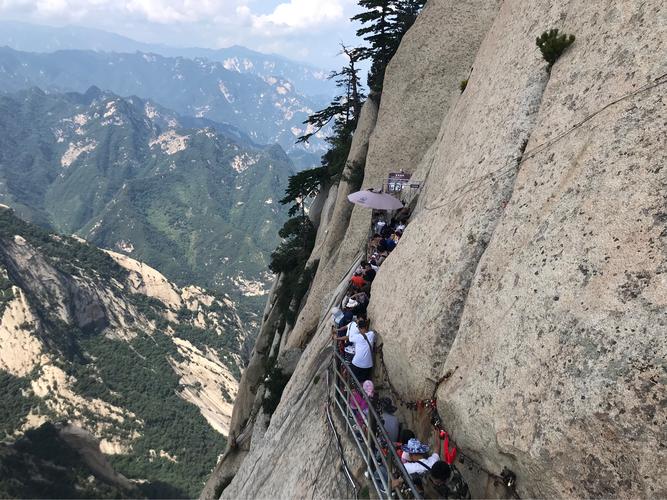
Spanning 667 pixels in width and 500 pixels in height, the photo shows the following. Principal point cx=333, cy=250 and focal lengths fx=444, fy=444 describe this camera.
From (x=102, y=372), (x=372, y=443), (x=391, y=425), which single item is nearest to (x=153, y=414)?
(x=102, y=372)

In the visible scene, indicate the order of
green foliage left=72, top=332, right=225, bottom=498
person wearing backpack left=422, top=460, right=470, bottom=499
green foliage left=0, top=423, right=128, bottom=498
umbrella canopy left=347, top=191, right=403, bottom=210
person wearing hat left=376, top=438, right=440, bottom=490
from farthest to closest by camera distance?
1. green foliage left=72, top=332, right=225, bottom=498
2. green foliage left=0, top=423, right=128, bottom=498
3. umbrella canopy left=347, top=191, right=403, bottom=210
4. person wearing hat left=376, top=438, right=440, bottom=490
5. person wearing backpack left=422, top=460, right=470, bottom=499

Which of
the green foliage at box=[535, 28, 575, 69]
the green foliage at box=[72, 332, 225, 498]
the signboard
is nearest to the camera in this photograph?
the green foliage at box=[535, 28, 575, 69]

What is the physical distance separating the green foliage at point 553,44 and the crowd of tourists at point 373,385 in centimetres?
851

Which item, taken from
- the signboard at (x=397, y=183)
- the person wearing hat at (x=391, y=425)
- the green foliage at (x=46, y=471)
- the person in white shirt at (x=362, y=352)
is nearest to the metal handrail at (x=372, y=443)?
the person wearing hat at (x=391, y=425)

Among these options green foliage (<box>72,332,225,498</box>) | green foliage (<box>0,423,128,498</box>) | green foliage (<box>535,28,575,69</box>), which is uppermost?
green foliage (<box>535,28,575,69</box>)

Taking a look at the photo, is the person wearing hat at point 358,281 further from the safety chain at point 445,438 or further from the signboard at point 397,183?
the signboard at point 397,183

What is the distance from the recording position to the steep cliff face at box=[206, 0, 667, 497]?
20.7ft

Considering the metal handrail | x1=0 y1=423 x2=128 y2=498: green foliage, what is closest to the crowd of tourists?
the metal handrail

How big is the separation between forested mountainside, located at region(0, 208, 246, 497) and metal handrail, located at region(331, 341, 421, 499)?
3545 inches

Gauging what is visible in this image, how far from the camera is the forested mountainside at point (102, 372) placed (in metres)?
114

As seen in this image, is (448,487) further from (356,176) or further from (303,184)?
(303,184)

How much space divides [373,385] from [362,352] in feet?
3.08

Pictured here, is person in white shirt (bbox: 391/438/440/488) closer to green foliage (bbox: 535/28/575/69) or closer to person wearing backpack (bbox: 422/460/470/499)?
person wearing backpack (bbox: 422/460/470/499)

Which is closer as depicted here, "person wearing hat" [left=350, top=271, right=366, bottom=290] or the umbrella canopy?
"person wearing hat" [left=350, top=271, right=366, bottom=290]
